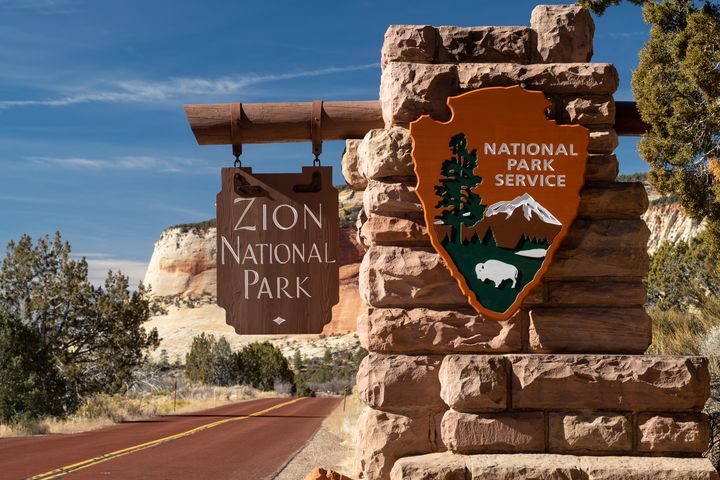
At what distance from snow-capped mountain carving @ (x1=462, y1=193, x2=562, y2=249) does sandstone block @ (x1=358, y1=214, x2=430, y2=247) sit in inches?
10.9

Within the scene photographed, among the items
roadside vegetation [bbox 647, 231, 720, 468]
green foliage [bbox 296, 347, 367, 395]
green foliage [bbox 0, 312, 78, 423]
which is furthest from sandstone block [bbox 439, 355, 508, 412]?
green foliage [bbox 296, 347, 367, 395]

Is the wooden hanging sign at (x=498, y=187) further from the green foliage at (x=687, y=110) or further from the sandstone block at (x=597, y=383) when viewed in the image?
the green foliage at (x=687, y=110)

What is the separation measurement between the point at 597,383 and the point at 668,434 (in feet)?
1.80

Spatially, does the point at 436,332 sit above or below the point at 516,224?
below

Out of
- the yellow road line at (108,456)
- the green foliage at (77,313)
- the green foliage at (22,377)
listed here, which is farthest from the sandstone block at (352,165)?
the green foliage at (77,313)

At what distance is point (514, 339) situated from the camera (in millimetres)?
4926

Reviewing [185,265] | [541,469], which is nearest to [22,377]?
[541,469]

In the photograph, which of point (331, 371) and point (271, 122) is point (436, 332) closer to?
point (271, 122)

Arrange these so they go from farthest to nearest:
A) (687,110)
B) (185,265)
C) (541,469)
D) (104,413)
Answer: (185,265), (104,413), (687,110), (541,469)

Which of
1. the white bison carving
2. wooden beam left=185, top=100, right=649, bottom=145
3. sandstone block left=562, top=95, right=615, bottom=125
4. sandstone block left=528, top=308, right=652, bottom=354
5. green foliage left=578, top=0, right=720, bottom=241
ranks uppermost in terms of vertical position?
green foliage left=578, top=0, right=720, bottom=241

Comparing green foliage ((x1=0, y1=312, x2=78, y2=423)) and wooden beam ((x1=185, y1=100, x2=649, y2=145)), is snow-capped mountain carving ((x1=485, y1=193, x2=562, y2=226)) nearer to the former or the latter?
wooden beam ((x1=185, y1=100, x2=649, y2=145))

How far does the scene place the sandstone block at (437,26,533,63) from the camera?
17.2 ft

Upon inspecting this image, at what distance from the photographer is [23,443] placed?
17.7m

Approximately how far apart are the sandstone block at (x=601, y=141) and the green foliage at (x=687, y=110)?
11455mm
